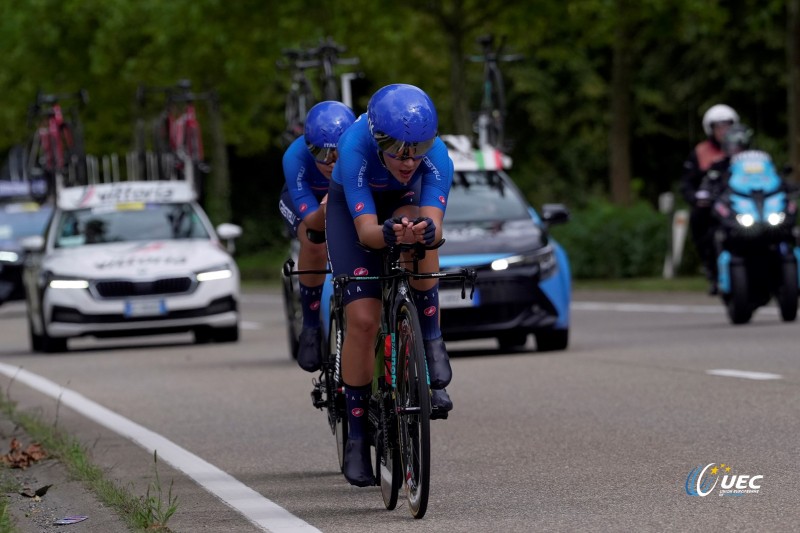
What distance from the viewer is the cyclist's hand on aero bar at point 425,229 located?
23.5ft

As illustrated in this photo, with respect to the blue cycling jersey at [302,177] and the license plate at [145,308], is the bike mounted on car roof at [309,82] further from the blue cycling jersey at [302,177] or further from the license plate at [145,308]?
the blue cycling jersey at [302,177]

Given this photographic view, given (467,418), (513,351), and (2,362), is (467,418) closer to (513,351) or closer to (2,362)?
(513,351)

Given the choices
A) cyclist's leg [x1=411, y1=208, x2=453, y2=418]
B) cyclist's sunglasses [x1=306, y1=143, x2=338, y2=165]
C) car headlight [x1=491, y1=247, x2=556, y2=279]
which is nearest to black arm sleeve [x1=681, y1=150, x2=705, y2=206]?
car headlight [x1=491, y1=247, x2=556, y2=279]

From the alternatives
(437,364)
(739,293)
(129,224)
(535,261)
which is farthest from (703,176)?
(437,364)

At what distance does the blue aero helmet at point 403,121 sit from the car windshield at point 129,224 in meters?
12.9

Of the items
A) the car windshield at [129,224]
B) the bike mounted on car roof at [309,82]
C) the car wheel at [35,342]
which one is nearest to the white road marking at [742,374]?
the car windshield at [129,224]

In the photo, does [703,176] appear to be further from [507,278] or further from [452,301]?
[452,301]

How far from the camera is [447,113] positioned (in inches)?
2231

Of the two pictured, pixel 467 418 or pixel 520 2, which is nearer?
pixel 467 418

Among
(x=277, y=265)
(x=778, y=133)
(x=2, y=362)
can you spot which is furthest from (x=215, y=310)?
(x=778, y=133)

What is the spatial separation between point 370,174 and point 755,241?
33.8 ft

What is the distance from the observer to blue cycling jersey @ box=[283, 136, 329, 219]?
9.51 meters

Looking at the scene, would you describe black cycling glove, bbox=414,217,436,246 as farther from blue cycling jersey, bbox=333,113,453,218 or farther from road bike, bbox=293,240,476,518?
blue cycling jersey, bbox=333,113,453,218

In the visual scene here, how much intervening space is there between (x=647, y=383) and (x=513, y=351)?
164 inches
